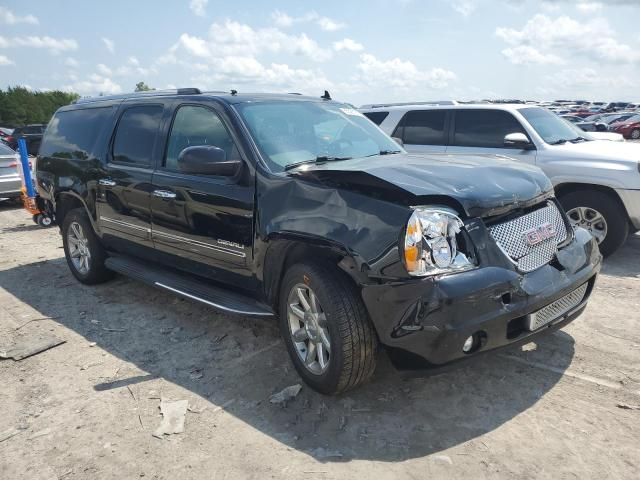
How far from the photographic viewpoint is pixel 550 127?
699cm

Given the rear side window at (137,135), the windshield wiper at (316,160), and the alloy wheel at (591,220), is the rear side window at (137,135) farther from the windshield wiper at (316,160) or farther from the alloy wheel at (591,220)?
the alloy wheel at (591,220)

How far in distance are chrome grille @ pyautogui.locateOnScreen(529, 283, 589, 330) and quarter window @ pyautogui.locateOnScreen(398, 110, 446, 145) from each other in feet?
14.7

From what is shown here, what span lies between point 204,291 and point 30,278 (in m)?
3.20

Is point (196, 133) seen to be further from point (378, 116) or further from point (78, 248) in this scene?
point (378, 116)

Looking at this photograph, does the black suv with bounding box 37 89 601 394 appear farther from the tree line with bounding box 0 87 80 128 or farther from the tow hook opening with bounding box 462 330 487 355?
the tree line with bounding box 0 87 80 128

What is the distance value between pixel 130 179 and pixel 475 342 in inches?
127

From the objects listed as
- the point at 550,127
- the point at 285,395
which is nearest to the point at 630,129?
the point at 550,127

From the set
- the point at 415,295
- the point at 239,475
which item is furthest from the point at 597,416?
the point at 239,475

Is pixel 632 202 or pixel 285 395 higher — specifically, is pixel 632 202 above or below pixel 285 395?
above

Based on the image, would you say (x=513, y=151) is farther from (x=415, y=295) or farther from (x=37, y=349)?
(x=37, y=349)

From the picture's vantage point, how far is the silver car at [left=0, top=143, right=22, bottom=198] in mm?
10719

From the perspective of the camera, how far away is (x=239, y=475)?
2.60 metres

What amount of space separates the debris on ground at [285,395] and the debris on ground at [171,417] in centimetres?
54

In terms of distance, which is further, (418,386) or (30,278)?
(30,278)
